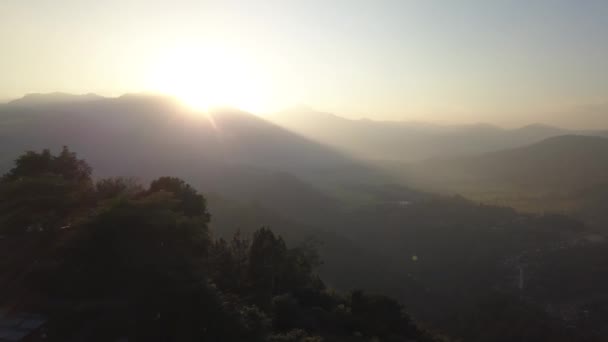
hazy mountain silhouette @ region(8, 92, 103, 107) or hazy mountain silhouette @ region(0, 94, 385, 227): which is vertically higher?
hazy mountain silhouette @ region(8, 92, 103, 107)

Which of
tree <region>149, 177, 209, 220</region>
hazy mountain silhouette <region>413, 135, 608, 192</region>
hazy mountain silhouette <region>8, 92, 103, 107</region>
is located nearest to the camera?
tree <region>149, 177, 209, 220</region>

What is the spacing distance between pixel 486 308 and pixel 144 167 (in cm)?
9145

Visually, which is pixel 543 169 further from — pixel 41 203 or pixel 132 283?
pixel 132 283

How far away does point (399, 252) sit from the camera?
3012 inches

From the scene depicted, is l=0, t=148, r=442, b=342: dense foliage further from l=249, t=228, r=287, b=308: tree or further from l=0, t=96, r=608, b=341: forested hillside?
l=249, t=228, r=287, b=308: tree

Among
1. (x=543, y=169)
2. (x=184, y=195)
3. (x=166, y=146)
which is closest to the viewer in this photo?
(x=184, y=195)

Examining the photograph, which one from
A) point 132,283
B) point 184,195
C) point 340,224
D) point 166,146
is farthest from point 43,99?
point 132,283

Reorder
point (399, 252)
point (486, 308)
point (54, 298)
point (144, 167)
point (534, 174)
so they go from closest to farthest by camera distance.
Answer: point (54, 298)
point (486, 308)
point (399, 252)
point (144, 167)
point (534, 174)

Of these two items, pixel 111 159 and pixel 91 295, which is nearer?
pixel 91 295

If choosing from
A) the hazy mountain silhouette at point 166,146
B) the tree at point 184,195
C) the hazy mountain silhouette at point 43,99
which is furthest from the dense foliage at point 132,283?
the hazy mountain silhouette at point 43,99

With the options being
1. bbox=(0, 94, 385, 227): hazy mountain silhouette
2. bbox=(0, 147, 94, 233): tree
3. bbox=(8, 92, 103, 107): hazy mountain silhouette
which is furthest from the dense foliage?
bbox=(8, 92, 103, 107): hazy mountain silhouette

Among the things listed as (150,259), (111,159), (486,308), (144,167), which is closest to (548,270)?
Result: (486,308)

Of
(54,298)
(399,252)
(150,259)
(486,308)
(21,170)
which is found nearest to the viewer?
(54,298)

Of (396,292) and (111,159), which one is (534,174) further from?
(111,159)
